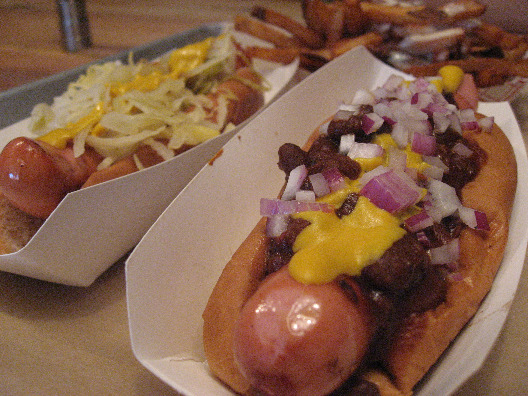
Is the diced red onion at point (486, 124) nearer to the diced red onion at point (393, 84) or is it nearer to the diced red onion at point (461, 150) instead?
the diced red onion at point (461, 150)

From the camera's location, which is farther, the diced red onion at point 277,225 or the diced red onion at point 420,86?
the diced red onion at point 420,86

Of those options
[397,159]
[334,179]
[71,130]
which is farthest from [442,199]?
[71,130]

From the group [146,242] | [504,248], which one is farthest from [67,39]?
[504,248]

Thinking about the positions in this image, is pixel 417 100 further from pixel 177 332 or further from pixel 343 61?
pixel 177 332

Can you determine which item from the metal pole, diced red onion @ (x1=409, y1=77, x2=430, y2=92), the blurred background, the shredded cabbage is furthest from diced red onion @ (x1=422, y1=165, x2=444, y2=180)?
the metal pole

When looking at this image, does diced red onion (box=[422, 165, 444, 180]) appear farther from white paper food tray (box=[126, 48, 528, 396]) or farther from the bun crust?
the bun crust

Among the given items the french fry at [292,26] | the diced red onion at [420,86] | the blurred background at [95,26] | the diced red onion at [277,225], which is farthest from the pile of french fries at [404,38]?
the diced red onion at [277,225]
